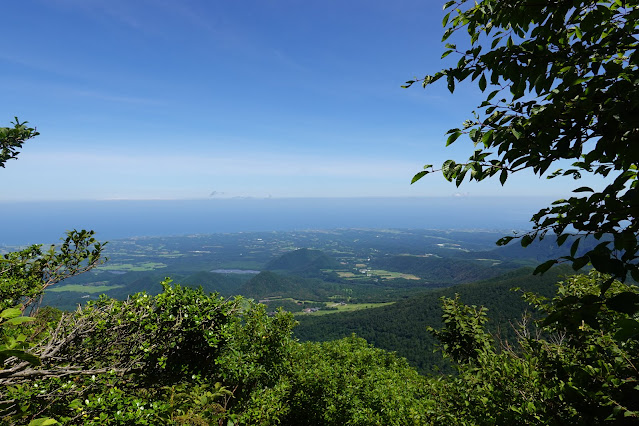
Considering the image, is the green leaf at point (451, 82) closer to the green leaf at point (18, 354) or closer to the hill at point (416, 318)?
the green leaf at point (18, 354)

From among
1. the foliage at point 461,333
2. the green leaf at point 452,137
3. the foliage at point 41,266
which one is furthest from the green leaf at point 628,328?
the foliage at point 461,333

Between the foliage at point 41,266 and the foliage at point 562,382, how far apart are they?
12.7 metres

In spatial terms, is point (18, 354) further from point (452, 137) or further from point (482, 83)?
point (482, 83)

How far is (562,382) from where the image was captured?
4.71 m

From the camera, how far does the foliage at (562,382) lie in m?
3.36

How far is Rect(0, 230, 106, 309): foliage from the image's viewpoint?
888 cm

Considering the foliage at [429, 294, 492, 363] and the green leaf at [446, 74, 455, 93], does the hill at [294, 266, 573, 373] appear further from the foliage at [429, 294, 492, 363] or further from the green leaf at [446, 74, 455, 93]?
the green leaf at [446, 74, 455, 93]

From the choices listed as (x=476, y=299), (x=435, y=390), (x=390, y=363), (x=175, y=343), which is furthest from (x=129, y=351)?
(x=476, y=299)

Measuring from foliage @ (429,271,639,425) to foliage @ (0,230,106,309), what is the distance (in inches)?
499

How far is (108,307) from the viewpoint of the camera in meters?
7.81

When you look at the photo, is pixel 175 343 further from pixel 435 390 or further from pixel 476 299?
pixel 476 299

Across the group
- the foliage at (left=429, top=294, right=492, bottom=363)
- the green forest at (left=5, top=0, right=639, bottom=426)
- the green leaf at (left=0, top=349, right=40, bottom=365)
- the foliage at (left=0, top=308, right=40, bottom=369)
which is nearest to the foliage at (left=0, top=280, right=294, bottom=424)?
the green forest at (left=5, top=0, right=639, bottom=426)

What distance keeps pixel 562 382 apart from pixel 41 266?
15.1 metres

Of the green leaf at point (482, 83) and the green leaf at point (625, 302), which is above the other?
the green leaf at point (482, 83)
